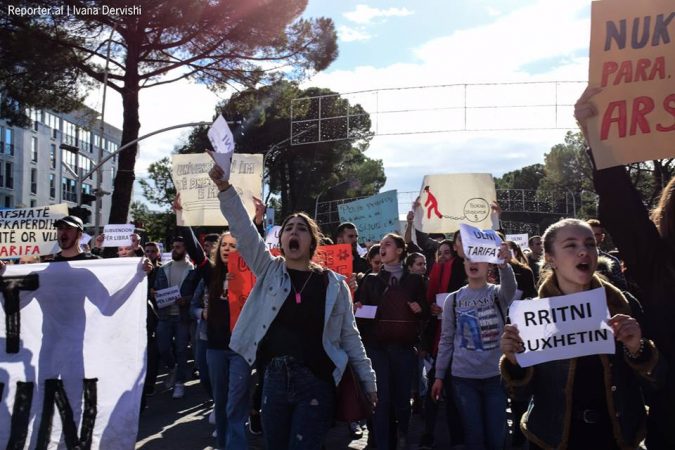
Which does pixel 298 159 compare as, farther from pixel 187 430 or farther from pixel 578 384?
pixel 578 384

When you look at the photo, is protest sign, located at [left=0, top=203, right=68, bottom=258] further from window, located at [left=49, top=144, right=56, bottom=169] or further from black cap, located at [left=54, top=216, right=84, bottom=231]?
window, located at [left=49, top=144, right=56, bottom=169]

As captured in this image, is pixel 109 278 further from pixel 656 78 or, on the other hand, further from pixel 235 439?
pixel 656 78

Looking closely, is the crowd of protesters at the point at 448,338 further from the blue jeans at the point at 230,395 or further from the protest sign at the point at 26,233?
the protest sign at the point at 26,233

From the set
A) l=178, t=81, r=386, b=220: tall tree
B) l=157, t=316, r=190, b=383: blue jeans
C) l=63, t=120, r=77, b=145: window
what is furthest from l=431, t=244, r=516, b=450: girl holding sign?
l=63, t=120, r=77, b=145: window

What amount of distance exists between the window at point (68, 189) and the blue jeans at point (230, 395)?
5894 cm

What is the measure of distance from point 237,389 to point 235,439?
357 millimetres

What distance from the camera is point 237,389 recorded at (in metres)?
5.23

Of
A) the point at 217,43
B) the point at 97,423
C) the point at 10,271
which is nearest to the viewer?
the point at 97,423

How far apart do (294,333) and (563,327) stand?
151 centimetres

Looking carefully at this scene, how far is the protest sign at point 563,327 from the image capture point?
2.60 meters

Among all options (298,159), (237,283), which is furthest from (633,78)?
(298,159)

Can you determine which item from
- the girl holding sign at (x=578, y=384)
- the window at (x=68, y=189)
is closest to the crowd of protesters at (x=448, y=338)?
the girl holding sign at (x=578, y=384)

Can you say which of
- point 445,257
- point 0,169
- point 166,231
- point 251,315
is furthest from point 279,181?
point 251,315

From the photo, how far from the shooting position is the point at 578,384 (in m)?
2.76
